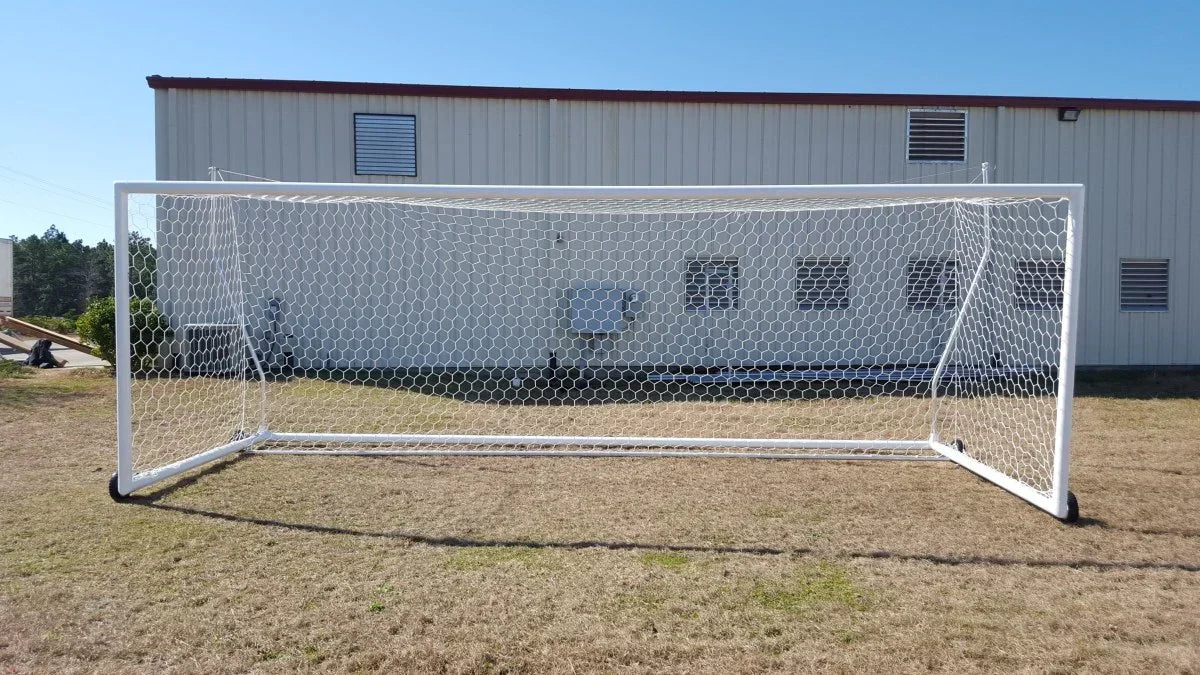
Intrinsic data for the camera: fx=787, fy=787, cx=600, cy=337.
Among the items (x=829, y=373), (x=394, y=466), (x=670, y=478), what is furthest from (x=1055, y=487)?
(x=829, y=373)

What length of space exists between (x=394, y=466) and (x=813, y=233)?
8405mm

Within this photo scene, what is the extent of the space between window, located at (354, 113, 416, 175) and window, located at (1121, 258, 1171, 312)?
11.9 metres

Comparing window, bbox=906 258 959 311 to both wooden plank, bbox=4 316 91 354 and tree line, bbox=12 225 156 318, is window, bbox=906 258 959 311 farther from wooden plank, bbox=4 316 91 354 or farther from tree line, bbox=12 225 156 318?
tree line, bbox=12 225 156 318

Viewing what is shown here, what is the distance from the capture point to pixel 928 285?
12062 mm

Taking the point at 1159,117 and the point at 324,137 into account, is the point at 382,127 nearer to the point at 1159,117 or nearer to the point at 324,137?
the point at 324,137

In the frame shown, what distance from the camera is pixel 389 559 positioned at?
3.88m

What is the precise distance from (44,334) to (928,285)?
620 inches

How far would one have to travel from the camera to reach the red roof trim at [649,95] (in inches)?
462

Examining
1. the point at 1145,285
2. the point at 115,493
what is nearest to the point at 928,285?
the point at 1145,285

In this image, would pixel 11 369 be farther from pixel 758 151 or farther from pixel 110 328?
pixel 758 151

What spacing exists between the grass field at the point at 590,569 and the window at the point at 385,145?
709 centimetres

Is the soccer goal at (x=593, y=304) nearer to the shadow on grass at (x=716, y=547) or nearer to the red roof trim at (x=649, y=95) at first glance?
the red roof trim at (x=649, y=95)

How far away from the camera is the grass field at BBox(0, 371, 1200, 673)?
116 inches

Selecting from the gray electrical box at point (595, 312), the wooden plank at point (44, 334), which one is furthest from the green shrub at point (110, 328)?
the gray electrical box at point (595, 312)
